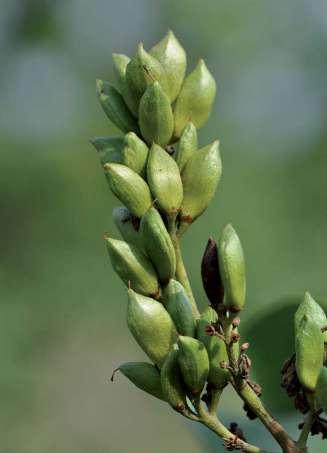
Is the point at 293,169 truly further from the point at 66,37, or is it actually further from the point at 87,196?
the point at 66,37

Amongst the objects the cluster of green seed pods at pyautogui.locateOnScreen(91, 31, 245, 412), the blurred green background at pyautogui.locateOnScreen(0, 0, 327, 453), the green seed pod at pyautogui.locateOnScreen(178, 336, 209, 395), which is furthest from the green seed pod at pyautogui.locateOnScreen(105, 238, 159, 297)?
the blurred green background at pyautogui.locateOnScreen(0, 0, 327, 453)

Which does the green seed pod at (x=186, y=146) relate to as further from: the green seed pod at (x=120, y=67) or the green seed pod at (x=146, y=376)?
the green seed pod at (x=146, y=376)

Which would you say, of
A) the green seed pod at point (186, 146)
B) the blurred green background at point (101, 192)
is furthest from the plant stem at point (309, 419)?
the blurred green background at point (101, 192)

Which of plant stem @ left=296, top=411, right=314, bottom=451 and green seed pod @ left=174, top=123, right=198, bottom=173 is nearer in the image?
plant stem @ left=296, top=411, right=314, bottom=451

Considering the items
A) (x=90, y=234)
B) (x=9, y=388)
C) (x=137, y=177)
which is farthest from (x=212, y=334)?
(x=90, y=234)

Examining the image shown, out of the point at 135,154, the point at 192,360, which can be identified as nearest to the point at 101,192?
the point at 135,154

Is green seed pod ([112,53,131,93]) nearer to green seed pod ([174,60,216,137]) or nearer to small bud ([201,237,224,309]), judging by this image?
green seed pod ([174,60,216,137])
